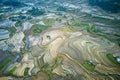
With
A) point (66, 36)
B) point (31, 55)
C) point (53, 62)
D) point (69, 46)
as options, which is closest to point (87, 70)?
point (53, 62)

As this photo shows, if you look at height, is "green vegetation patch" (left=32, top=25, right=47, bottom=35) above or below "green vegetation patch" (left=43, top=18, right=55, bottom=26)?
below

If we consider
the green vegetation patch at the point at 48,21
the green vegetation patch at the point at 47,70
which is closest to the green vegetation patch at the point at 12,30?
the green vegetation patch at the point at 48,21

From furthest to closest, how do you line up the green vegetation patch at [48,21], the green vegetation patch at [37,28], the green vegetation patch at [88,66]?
1. the green vegetation patch at [48,21]
2. the green vegetation patch at [37,28]
3. the green vegetation patch at [88,66]

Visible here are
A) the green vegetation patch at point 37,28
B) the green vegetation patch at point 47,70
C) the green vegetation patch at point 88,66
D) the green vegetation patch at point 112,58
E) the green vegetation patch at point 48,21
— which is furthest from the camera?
the green vegetation patch at point 48,21

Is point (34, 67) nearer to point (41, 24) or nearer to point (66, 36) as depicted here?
point (66, 36)

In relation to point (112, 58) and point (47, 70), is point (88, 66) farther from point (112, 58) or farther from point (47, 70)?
point (47, 70)

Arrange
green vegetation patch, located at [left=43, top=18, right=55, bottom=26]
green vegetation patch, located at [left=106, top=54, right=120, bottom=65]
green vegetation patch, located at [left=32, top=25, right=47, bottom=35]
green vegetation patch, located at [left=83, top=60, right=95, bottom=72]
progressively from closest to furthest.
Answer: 1. green vegetation patch, located at [left=83, top=60, right=95, bottom=72]
2. green vegetation patch, located at [left=106, top=54, right=120, bottom=65]
3. green vegetation patch, located at [left=32, top=25, right=47, bottom=35]
4. green vegetation patch, located at [left=43, top=18, right=55, bottom=26]

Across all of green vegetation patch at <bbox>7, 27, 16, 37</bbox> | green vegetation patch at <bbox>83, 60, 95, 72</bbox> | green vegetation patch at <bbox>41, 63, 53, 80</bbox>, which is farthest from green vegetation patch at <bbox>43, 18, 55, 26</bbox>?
green vegetation patch at <bbox>83, 60, 95, 72</bbox>

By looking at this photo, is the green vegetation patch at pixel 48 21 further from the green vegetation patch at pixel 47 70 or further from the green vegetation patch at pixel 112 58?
the green vegetation patch at pixel 112 58

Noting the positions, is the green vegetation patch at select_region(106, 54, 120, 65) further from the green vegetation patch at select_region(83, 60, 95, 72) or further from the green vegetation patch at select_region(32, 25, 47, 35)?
the green vegetation patch at select_region(32, 25, 47, 35)

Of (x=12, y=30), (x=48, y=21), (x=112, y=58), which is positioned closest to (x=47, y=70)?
(x=112, y=58)

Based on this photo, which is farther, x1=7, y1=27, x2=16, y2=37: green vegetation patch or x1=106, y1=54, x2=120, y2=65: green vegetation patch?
x1=7, y1=27, x2=16, y2=37: green vegetation patch

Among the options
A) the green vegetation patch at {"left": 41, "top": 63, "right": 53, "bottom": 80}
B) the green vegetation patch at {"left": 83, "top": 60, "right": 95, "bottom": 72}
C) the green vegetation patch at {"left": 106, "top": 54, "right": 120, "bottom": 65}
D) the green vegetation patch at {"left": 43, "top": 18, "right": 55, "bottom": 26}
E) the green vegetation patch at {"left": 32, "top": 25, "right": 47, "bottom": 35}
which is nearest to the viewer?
the green vegetation patch at {"left": 41, "top": 63, "right": 53, "bottom": 80}
